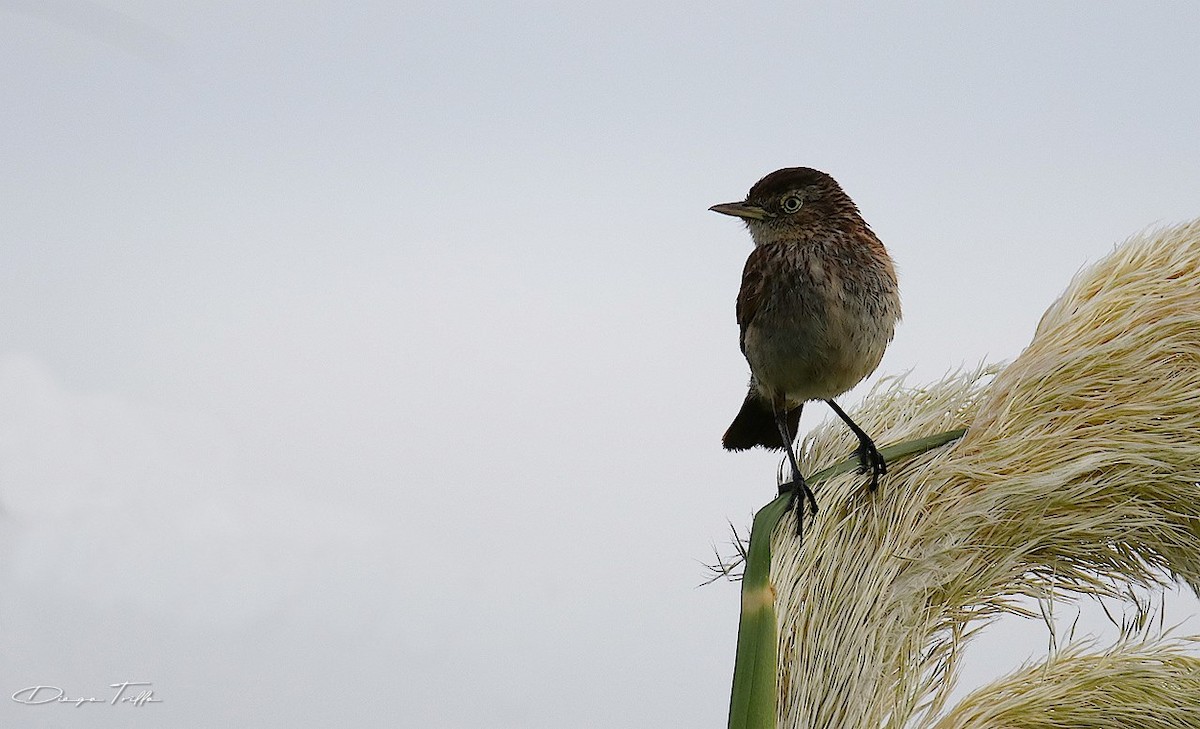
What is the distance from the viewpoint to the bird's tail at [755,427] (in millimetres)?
1795

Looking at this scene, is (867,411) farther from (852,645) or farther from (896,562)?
(852,645)

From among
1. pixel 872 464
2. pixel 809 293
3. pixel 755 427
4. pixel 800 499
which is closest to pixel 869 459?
pixel 872 464

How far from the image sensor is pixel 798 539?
124cm

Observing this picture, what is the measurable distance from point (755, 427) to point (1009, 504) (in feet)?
1.91

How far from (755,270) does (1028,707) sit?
730mm

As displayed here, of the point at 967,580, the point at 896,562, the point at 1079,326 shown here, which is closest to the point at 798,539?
the point at 896,562

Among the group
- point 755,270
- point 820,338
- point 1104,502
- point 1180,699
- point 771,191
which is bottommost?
point 1180,699

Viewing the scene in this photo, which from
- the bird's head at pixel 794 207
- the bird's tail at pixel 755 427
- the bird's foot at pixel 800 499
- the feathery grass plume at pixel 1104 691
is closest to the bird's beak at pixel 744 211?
the bird's head at pixel 794 207

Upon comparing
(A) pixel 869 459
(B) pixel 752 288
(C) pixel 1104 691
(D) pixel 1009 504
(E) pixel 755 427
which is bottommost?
(C) pixel 1104 691

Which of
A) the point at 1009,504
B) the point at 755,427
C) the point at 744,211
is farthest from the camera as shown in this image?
the point at 755,427

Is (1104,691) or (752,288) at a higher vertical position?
(752,288)

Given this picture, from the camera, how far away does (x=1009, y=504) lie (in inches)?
50.7

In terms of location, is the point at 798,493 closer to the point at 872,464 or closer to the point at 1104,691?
the point at 872,464

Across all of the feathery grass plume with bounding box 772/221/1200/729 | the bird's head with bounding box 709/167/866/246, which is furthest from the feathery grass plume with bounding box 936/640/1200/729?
the bird's head with bounding box 709/167/866/246
